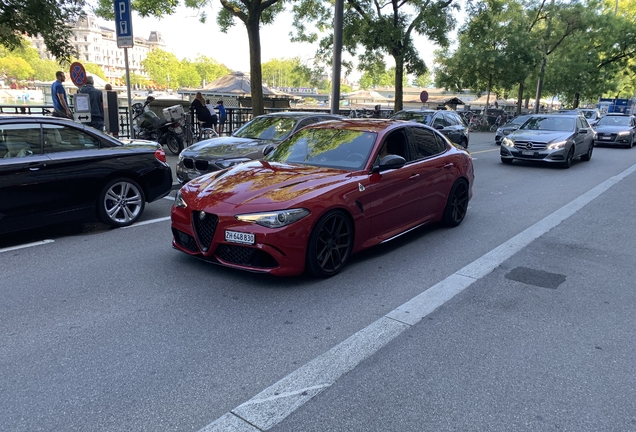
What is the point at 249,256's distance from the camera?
15.0ft

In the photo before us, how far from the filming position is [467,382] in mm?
3230

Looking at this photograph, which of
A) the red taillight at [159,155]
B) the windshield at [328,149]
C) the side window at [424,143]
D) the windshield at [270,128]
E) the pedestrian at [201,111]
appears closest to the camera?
the windshield at [328,149]

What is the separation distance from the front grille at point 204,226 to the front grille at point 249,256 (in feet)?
0.63

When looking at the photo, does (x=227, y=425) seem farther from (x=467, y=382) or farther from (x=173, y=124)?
(x=173, y=124)

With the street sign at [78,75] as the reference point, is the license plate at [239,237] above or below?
below

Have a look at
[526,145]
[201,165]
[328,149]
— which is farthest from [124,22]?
[526,145]

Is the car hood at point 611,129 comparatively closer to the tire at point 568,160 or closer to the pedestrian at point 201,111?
the tire at point 568,160

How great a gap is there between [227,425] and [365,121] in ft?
15.3

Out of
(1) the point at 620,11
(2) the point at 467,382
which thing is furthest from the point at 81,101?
(1) the point at 620,11

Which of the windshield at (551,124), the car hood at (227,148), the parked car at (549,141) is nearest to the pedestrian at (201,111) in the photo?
the car hood at (227,148)

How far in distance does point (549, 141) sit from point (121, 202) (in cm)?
1181

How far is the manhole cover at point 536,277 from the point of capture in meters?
5.09

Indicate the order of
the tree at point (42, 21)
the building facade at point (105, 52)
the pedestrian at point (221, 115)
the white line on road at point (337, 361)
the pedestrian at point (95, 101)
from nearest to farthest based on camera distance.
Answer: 1. the white line on road at point (337, 361)
2. the tree at point (42, 21)
3. the pedestrian at point (95, 101)
4. the pedestrian at point (221, 115)
5. the building facade at point (105, 52)

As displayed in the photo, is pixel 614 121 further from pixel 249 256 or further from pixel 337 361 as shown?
pixel 337 361
